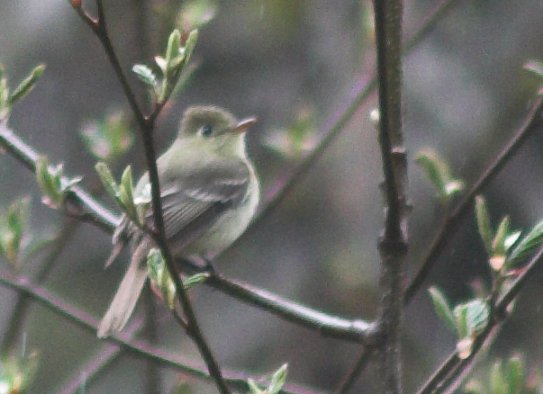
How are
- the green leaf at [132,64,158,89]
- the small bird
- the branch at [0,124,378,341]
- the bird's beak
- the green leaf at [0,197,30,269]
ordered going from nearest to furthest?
the green leaf at [132,64,158,89]
the branch at [0,124,378,341]
the green leaf at [0,197,30,269]
the small bird
the bird's beak

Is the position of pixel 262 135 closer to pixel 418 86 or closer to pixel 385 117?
pixel 418 86

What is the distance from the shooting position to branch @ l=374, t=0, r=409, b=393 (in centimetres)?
229

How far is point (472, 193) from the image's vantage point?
8.73 ft

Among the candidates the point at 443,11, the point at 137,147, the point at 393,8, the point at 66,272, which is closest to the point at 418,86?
the point at 137,147

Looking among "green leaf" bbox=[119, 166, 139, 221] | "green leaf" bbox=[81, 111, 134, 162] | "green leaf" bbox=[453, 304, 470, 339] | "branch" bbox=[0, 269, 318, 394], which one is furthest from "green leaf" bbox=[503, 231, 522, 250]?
"green leaf" bbox=[81, 111, 134, 162]

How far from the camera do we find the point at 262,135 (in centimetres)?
685

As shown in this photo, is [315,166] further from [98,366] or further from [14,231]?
[14,231]

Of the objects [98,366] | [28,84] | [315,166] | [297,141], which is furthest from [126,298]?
[315,166]

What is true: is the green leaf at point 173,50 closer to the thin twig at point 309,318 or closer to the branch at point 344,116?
the thin twig at point 309,318

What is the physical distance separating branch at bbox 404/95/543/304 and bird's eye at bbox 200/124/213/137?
9.54 ft

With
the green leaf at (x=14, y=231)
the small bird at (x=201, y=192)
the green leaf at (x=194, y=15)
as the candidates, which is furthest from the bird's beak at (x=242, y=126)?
the green leaf at (x=14, y=231)

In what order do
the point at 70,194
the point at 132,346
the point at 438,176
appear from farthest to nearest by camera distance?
the point at 70,194 → the point at 132,346 → the point at 438,176

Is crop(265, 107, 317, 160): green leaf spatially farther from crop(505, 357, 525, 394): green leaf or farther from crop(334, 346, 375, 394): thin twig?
crop(505, 357, 525, 394): green leaf

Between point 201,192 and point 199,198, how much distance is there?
9 centimetres
